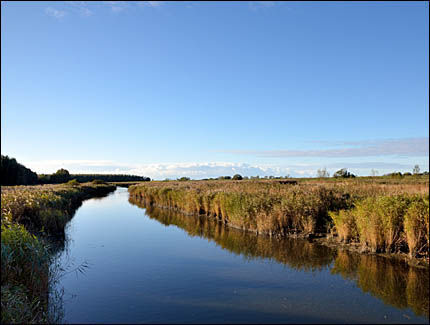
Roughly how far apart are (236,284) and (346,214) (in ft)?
21.3

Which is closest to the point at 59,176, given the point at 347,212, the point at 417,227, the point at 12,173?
the point at 12,173

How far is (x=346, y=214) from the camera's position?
1373cm

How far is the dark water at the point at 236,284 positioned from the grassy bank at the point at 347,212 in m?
1.19

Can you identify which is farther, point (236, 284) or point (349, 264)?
point (349, 264)

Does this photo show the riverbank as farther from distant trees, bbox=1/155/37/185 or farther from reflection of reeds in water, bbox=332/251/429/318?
distant trees, bbox=1/155/37/185

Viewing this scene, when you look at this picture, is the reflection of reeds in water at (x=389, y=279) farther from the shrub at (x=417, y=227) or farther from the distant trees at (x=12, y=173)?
the distant trees at (x=12, y=173)

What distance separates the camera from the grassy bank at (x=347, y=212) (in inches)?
459

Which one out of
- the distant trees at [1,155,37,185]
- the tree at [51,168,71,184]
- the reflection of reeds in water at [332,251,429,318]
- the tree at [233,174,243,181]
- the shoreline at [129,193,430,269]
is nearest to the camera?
the reflection of reeds in water at [332,251,429,318]

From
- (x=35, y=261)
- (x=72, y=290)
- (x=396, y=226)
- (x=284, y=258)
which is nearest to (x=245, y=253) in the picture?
(x=284, y=258)

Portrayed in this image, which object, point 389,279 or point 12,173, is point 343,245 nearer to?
point 389,279

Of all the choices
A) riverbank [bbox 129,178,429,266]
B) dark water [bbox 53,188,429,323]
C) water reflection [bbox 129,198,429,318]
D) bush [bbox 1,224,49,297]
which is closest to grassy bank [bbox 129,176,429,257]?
riverbank [bbox 129,178,429,266]

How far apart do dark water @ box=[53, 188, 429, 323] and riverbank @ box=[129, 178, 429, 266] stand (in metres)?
1.11

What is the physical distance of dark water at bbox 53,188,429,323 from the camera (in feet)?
24.6

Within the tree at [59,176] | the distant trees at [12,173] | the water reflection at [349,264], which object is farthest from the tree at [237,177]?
the tree at [59,176]
